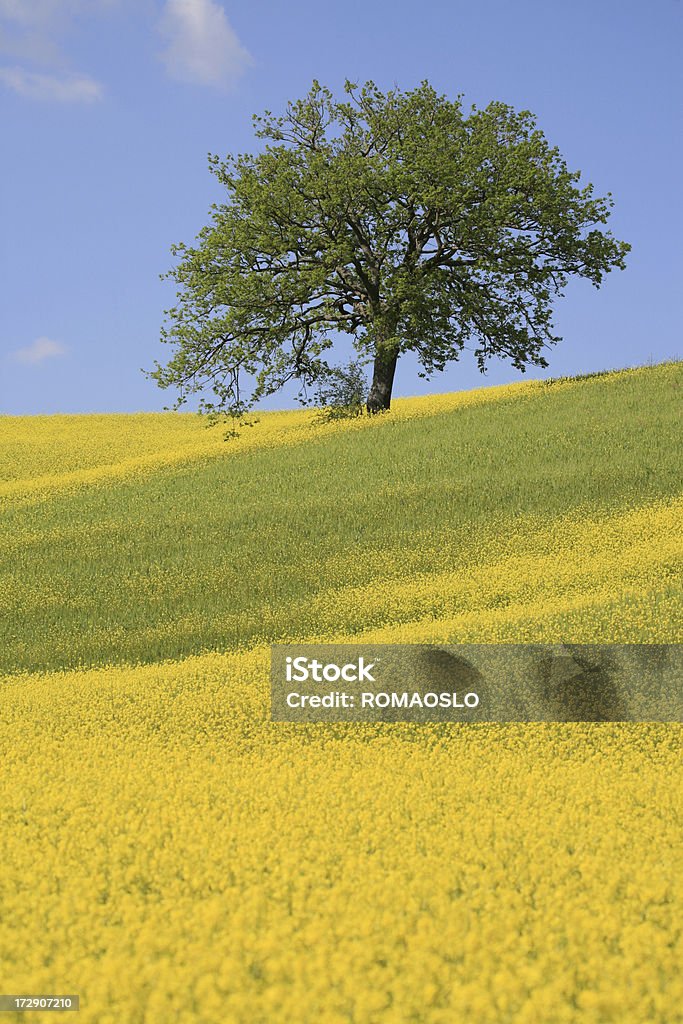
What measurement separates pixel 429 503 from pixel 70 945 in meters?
19.6

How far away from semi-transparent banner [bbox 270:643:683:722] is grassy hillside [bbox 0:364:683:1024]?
47 cm

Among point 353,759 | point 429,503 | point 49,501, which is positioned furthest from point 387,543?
point 49,501

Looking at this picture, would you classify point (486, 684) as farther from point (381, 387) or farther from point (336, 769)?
point (381, 387)

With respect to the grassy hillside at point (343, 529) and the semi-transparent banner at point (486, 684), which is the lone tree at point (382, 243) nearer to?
the grassy hillside at point (343, 529)

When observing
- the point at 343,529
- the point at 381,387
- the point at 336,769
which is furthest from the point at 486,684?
the point at 381,387

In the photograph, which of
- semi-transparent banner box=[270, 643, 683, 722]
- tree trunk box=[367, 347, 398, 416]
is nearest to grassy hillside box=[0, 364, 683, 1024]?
semi-transparent banner box=[270, 643, 683, 722]

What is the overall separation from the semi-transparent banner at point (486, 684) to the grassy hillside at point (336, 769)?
1.53 ft

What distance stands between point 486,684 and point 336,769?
374 cm

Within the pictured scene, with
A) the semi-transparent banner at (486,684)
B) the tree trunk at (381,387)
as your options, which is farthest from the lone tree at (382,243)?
the semi-transparent banner at (486,684)

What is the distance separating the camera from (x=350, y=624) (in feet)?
61.0

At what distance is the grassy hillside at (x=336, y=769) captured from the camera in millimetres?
5992

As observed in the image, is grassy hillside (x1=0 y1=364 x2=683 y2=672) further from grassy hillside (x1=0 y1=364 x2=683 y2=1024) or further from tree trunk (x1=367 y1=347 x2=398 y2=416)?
tree trunk (x1=367 y1=347 x2=398 y2=416)

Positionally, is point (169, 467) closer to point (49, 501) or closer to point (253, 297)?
point (49, 501)

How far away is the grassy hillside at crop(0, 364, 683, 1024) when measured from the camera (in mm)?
5992
